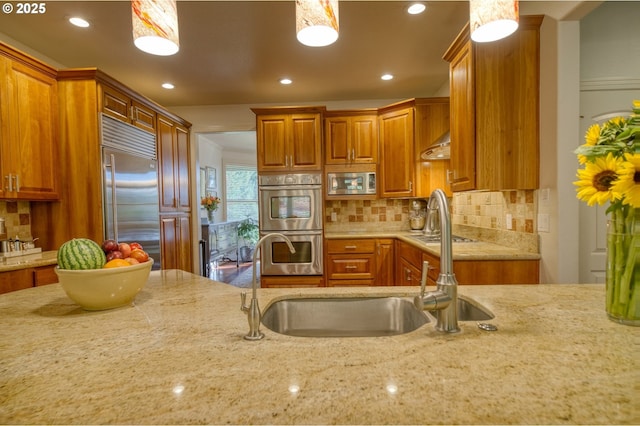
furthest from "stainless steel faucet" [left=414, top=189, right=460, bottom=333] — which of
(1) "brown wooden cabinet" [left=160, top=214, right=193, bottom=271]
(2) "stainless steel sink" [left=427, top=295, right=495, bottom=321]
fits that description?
(1) "brown wooden cabinet" [left=160, top=214, right=193, bottom=271]

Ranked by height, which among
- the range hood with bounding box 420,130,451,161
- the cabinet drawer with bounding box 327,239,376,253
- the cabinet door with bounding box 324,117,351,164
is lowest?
the cabinet drawer with bounding box 327,239,376,253

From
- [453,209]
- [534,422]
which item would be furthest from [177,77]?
[534,422]

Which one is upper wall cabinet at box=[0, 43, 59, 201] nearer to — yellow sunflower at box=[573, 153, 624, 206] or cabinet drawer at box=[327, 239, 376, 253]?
cabinet drawer at box=[327, 239, 376, 253]

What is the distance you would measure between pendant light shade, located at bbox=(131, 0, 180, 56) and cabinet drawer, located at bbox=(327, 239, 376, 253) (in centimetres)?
265

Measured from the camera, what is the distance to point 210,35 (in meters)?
2.49

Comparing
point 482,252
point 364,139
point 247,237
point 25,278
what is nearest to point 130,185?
point 25,278

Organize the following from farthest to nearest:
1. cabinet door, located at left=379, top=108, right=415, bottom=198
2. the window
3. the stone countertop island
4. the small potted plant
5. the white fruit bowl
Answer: the window → the small potted plant → cabinet door, located at left=379, top=108, right=415, bottom=198 → the white fruit bowl → the stone countertop island

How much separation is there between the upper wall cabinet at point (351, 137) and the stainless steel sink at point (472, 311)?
107 inches

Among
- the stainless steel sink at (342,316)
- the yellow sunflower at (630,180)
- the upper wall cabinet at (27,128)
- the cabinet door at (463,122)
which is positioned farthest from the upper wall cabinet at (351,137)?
the yellow sunflower at (630,180)

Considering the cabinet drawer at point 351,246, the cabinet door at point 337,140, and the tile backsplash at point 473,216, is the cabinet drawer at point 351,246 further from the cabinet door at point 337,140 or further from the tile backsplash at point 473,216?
the cabinet door at point 337,140

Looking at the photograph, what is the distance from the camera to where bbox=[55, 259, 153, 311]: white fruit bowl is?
0.89 meters

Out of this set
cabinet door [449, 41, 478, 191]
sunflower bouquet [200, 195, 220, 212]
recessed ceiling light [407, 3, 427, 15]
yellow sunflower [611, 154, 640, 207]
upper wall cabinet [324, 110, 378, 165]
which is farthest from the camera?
sunflower bouquet [200, 195, 220, 212]

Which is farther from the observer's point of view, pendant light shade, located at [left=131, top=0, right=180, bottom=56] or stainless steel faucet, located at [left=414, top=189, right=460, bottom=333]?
pendant light shade, located at [left=131, top=0, right=180, bottom=56]

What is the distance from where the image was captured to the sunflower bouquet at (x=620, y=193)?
692 millimetres
